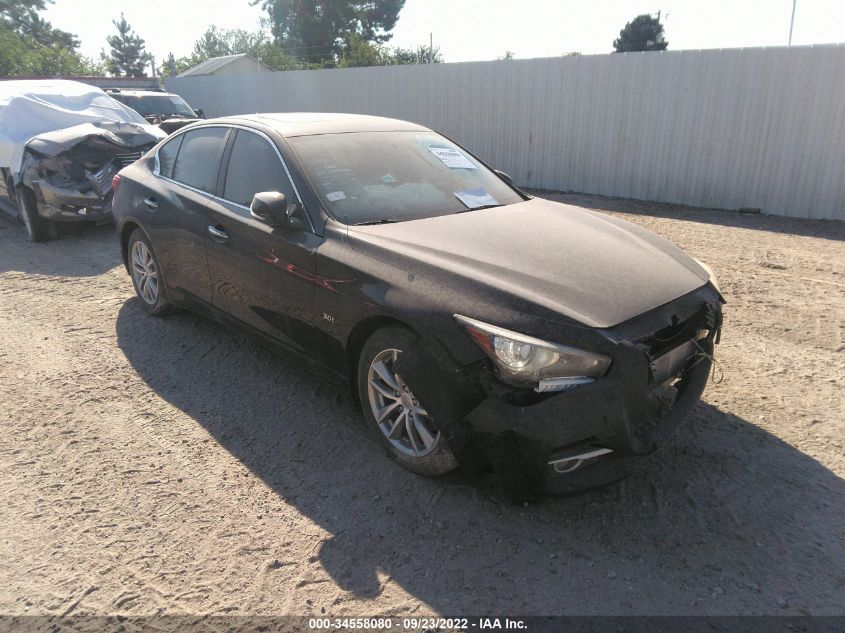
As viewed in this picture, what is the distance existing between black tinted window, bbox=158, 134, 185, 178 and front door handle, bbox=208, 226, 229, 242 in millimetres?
1022

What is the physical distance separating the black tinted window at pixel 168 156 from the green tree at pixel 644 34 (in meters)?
53.6

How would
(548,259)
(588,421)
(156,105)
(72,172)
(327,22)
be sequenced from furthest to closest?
(327,22) < (156,105) < (72,172) < (548,259) < (588,421)

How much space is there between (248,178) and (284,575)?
2500 mm

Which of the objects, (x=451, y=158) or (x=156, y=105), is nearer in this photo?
(x=451, y=158)

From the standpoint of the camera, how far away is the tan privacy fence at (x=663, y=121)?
908cm

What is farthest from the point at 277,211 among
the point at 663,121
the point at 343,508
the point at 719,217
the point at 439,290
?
the point at 663,121

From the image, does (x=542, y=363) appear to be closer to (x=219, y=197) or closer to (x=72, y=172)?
(x=219, y=197)

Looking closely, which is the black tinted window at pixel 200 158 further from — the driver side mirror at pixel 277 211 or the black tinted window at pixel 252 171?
the driver side mirror at pixel 277 211

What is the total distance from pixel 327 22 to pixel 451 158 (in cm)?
4860

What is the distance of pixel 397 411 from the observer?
308cm

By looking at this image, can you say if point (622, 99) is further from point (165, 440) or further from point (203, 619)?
point (203, 619)

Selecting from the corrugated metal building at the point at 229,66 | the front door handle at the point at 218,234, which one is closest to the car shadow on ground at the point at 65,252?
the front door handle at the point at 218,234

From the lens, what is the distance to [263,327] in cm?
382

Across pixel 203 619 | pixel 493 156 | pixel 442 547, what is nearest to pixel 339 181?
pixel 442 547
